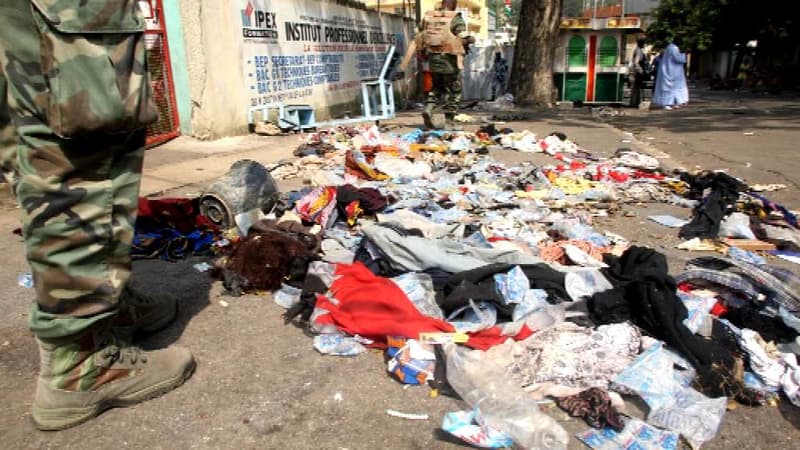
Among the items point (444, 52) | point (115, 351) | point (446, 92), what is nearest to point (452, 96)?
point (446, 92)

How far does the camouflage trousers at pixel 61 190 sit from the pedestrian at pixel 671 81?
15.6 metres

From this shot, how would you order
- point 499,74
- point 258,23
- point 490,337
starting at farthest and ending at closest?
1. point 499,74
2. point 258,23
3. point 490,337

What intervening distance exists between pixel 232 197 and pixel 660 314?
98.9 inches

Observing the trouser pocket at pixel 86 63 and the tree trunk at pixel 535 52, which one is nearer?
the trouser pocket at pixel 86 63

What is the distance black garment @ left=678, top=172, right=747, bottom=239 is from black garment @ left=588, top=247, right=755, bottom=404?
129cm

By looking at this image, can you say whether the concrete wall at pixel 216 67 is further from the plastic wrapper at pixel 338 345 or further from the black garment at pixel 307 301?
the plastic wrapper at pixel 338 345

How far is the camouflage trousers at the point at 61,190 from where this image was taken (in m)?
1.59

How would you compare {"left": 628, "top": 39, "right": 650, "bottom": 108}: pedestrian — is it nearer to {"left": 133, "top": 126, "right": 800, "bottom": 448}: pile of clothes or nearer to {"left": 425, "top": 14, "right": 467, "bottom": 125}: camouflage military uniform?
{"left": 425, "top": 14, "right": 467, "bottom": 125}: camouflage military uniform

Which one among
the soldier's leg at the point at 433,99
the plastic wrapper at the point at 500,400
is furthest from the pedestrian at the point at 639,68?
the plastic wrapper at the point at 500,400

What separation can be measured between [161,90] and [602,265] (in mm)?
5875

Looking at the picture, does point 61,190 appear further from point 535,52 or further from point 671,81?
point 671,81

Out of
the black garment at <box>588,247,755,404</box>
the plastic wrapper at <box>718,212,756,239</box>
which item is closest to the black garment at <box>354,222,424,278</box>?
the black garment at <box>588,247,755,404</box>

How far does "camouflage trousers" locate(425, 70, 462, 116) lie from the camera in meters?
9.02

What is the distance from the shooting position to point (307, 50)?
9.72 m
